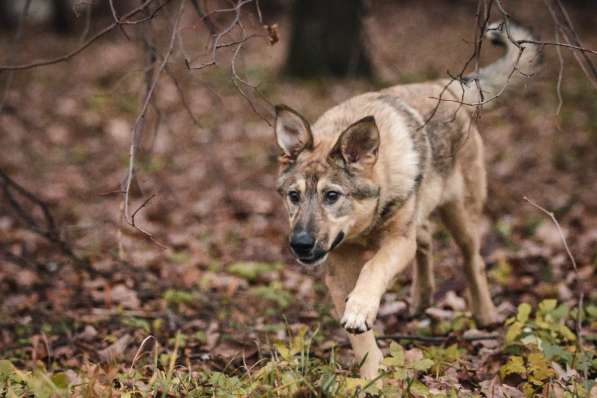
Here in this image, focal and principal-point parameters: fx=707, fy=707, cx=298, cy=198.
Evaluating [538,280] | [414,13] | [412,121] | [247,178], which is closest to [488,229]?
[538,280]

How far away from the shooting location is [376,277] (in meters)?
4.18

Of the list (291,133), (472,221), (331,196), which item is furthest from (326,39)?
(331,196)

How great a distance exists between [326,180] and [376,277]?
67 cm

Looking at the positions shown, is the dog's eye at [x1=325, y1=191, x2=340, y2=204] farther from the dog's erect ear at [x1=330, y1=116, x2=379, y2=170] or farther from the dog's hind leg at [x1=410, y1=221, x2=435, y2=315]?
the dog's hind leg at [x1=410, y1=221, x2=435, y2=315]

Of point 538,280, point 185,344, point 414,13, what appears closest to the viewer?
point 185,344

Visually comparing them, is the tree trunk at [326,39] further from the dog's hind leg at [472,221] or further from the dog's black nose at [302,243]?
the dog's black nose at [302,243]

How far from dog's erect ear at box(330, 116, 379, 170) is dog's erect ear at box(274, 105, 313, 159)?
0.22 metres

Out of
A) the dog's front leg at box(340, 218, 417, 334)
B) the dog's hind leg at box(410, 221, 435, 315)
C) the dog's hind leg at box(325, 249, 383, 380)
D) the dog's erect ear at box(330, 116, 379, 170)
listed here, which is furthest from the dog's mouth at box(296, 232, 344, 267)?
the dog's hind leg at box(410, 221, 435, 315)

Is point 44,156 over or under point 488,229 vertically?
under

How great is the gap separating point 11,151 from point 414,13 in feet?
45.7

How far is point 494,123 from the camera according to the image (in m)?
11.5

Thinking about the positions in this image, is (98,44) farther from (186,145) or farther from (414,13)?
(414,13)

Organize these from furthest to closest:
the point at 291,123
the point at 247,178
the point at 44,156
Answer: the point at 44,156
the point at 247,178
the point at 291,123

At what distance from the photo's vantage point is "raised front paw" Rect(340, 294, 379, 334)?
388 cm
